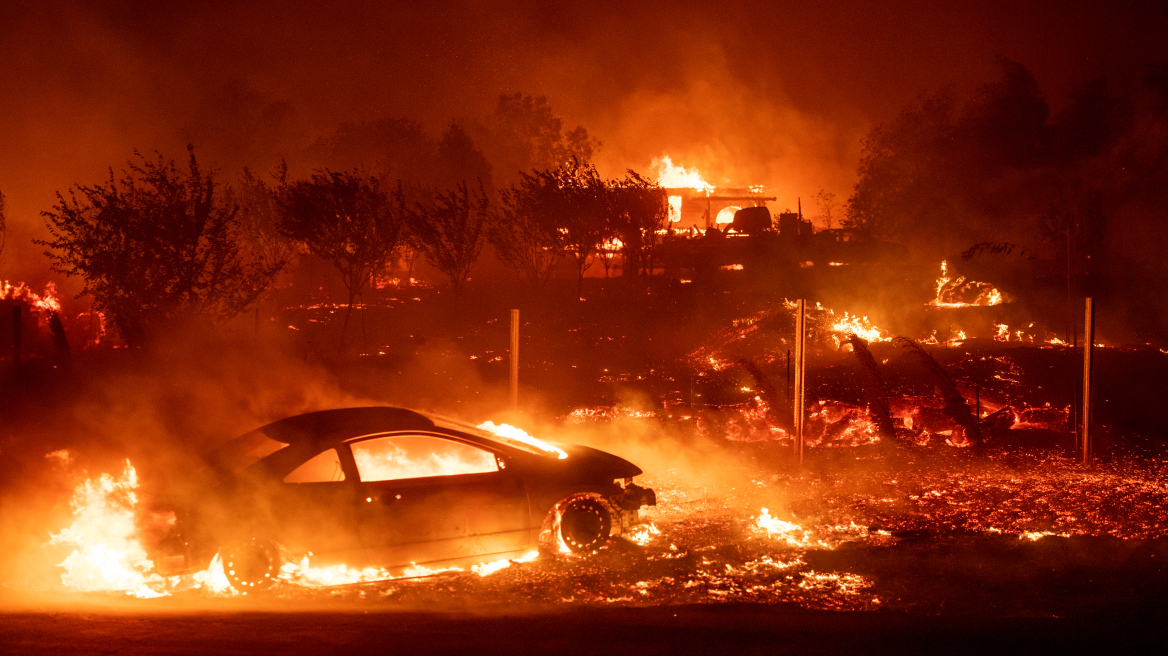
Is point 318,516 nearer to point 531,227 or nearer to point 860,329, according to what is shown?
point 860,329

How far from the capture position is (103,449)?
8.88 m

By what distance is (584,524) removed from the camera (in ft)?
19.5

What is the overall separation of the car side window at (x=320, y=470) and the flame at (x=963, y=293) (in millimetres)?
22592

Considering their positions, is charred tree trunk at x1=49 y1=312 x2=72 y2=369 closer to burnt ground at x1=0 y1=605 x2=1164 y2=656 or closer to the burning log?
burnt ground at x1=0 y1=605 x2=1164 y2=656

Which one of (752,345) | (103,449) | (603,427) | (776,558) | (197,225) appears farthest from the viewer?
(752,345)

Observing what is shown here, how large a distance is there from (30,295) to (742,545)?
27.7 meters

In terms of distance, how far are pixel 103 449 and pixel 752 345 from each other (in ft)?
46.4

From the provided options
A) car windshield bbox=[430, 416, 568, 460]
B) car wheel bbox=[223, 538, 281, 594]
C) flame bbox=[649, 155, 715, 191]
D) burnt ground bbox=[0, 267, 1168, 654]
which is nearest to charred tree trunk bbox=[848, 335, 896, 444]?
burnt ground bbox=[0, 267, 1168, 654]

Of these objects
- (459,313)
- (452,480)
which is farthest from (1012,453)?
(459,313)

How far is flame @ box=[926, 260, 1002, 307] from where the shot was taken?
24.5 metres

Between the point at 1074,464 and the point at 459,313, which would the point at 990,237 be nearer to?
the point at 459,313

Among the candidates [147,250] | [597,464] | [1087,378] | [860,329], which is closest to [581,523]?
[597,464]

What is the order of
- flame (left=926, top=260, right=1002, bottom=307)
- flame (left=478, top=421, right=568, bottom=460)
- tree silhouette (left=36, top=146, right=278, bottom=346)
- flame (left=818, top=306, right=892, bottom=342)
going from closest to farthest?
flame (left=478, top=421, right=568, bottom=460) → tree silhouette (left=36, top=146, right=278, bottom=346) → flame (left=818, top=306, right=892, bottom=342) → flame (left=926, top=260, right=1002, bottom=307)

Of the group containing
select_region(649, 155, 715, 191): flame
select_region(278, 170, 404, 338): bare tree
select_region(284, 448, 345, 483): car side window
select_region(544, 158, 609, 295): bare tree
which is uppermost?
select_region(649, 155, 715, 191): flame
